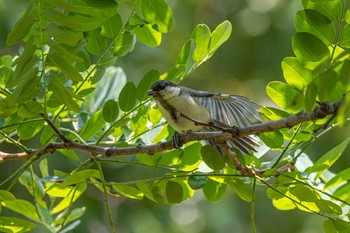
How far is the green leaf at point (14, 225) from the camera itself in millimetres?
1982

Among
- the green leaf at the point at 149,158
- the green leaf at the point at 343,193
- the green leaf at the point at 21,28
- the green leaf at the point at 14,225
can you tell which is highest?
the green leaf at the point at 21,28

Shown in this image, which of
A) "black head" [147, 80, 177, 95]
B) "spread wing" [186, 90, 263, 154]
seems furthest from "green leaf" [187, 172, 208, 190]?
"black head" [147, 80, 177, 95]

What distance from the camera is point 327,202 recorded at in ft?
6.05

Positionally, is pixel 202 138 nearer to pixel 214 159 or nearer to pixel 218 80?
pixel 214 159

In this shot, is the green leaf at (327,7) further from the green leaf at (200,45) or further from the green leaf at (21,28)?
the green leaf at (21,28)

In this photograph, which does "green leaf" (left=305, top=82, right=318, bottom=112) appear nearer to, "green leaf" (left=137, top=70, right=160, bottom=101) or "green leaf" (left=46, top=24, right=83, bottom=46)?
"green leaf" (left=46, top=24, right=83, bottom=46)

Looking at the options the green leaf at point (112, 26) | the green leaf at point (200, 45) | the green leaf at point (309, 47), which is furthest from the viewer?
the green leaf at point (200, 45)

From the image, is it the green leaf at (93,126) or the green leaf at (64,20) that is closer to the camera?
the green leaf at (64,20)

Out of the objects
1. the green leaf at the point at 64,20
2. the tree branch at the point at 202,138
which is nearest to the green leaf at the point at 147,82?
the tree branch at the point at 202,138

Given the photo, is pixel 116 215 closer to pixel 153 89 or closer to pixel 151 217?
pixel 151 217

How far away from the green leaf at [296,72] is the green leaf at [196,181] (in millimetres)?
373

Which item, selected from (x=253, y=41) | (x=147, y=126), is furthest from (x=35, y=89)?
(x=253, y=41)

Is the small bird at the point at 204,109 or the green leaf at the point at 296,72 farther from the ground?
the green leaf at the point at 296,72

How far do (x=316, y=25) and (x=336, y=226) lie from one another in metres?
0.55
